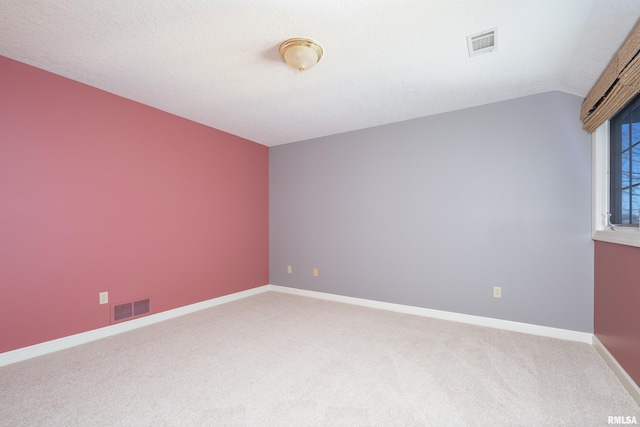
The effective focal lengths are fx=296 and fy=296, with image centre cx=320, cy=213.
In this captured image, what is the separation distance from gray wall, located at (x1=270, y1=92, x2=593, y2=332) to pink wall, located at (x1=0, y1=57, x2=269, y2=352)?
4.29 feet

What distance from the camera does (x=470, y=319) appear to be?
124 inches

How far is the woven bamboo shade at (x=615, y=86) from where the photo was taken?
167cm

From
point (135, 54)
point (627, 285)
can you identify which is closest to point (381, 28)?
point (135, 54)

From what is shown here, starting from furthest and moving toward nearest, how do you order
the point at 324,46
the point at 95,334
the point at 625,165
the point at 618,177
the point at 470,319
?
the point at 470,319
the point at 95,334
the point at 618,177
the point at 625,165
the point at 324,46

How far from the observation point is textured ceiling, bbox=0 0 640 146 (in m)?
1.72

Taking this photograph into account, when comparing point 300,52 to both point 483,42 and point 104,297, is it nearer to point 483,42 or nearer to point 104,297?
point 483,42

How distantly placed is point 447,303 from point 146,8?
3639 mm

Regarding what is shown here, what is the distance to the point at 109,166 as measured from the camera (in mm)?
2891

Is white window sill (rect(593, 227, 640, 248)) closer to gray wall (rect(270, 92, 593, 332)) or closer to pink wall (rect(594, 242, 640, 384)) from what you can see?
pink wall (rect(594, 242, 640, 384))

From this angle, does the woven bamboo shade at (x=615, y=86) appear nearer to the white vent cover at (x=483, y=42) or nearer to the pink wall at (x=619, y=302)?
the white vent cover at (x=483, y=42)

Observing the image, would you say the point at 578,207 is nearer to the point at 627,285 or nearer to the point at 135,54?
the point at 627,285

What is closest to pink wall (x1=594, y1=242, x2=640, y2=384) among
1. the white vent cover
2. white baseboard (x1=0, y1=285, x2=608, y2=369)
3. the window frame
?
the window frame

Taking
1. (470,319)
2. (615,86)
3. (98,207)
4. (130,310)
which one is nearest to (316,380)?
(470,319)

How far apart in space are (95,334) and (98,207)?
3.85 ft
